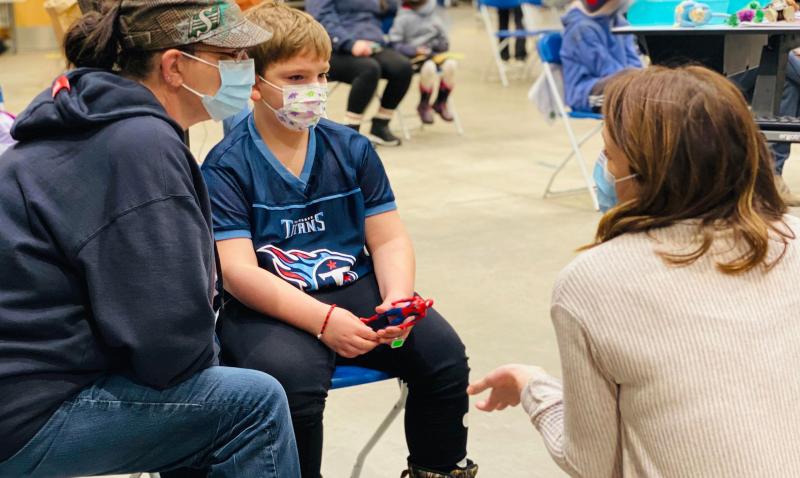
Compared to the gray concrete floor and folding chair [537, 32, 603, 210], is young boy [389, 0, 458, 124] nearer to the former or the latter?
the gray concrete floor

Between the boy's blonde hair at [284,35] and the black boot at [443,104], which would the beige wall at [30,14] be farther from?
the boy's blonde hair at [284,35]

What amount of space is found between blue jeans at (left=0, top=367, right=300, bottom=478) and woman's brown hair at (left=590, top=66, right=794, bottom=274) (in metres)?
0.68

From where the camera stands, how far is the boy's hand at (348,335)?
2.14 metres

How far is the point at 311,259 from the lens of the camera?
7.59 feet

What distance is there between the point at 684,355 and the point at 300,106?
4.11ft

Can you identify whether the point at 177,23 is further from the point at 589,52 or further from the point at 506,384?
the point at 589,52

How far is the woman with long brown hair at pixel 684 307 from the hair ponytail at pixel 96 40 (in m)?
0.90

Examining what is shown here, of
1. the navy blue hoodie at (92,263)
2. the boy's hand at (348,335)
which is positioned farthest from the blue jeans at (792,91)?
the navy blue hoodie at (92,263)

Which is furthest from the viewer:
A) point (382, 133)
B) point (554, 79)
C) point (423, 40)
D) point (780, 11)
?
point (423, 40)

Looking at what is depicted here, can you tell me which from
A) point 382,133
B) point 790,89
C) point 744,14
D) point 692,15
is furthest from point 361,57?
point 744,14

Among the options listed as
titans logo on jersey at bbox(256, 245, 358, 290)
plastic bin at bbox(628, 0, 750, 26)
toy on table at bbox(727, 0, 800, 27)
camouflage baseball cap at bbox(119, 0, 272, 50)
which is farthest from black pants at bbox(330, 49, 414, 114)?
camouflage baseball cap at bbox(119, 0, 272, 50)

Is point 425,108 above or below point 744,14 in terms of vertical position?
below

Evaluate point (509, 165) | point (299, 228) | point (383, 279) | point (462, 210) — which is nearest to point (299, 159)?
point (299, 228)

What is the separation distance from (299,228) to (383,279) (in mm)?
218
